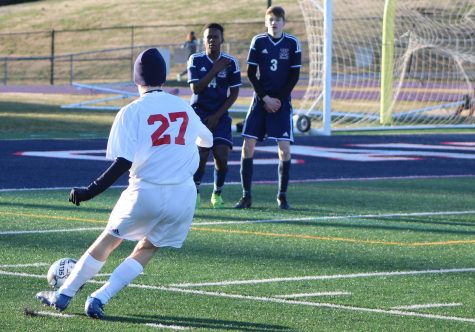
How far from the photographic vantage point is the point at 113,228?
7527 mm

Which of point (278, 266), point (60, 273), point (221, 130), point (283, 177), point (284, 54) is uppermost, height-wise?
point (284, 54)

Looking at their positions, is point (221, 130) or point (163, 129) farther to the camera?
point (221, 130)

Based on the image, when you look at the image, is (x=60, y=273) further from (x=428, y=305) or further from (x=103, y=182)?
(x=428, y=305)

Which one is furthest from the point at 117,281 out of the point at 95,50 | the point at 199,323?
the point at 95,50

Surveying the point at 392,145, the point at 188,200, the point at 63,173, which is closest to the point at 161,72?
the point at 188,200

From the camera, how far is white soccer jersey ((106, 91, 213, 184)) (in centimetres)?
741

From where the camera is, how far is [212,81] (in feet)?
43.5

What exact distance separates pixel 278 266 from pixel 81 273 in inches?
96.0

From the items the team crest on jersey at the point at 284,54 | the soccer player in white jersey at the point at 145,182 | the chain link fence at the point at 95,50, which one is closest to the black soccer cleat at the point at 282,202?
the team crest on jersey at the point at 284,54

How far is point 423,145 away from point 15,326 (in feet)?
52.6

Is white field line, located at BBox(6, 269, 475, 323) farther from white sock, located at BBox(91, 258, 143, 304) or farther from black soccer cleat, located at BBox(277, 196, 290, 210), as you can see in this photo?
black soccer cleat, located at BBox(277, 196, 290, 210)

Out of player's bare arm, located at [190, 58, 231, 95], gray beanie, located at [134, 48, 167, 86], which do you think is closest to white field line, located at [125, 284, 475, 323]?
gray beanie, located at [134, 48, 167, 86]

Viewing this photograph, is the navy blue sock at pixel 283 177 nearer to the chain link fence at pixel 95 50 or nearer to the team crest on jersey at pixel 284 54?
the team crest on jersey at pixel 284 54

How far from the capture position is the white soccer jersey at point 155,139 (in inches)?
292
